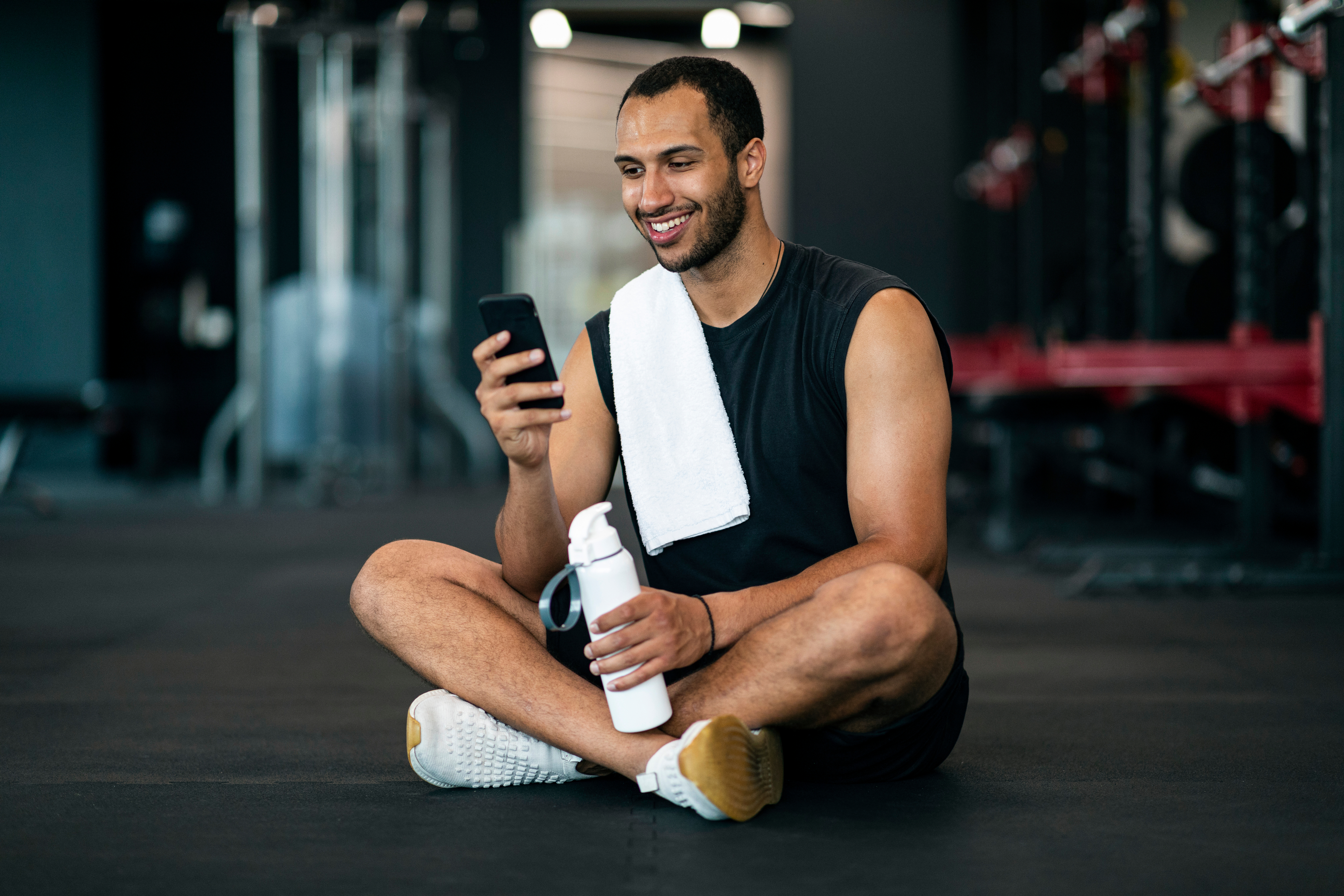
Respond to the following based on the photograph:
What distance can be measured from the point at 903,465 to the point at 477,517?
489 cm

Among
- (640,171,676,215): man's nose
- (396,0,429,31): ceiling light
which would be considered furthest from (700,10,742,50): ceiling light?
(640,171,676,215): man's nose

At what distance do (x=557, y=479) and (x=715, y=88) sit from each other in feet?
1.97

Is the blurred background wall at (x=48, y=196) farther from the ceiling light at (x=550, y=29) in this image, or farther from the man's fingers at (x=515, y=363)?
the man's fingers at (x=515, y=363)

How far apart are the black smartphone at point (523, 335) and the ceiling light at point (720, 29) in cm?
799

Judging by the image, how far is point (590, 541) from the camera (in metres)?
1.52

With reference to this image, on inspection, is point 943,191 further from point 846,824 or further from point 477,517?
point 846,824

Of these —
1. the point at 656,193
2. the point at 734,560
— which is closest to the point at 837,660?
the point at 734,560

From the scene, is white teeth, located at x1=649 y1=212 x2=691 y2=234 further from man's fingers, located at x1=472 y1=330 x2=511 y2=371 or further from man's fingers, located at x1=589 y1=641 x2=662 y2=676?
man's fingers, located at x1=589 y1=641 x2=662 y2=676

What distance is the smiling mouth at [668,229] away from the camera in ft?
5.77

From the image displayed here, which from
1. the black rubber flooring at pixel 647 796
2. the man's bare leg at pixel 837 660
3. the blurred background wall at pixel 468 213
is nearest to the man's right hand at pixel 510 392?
the man's bare leg at pixel 837 660

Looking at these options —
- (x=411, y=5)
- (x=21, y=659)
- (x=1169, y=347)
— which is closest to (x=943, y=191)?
(x=411, y=5)

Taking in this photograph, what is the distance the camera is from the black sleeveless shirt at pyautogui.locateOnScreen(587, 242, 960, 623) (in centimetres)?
174

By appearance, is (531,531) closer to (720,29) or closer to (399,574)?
(399,574)

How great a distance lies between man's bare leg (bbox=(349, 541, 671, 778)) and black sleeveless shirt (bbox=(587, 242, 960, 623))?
25 centimetres
